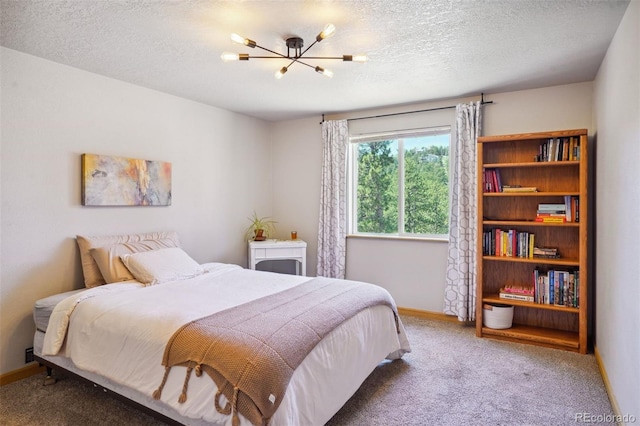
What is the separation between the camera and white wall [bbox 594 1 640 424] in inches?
73.9

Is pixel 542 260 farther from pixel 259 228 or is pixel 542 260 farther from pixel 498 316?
pixel 259 228

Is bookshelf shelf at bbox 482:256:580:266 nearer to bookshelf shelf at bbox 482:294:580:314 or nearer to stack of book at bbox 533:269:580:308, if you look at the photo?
stack of book at bbox 533:269:580:308

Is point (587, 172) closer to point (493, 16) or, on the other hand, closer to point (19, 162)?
point (493, 16)

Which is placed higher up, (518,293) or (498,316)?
(518,293)

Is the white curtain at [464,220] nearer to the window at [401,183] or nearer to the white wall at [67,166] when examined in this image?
the window at [401,183]

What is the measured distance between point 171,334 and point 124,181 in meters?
1.97

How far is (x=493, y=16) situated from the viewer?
2250 millimetres

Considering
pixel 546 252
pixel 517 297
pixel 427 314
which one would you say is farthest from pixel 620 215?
pixel 427 314

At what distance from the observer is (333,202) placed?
15.4 feet

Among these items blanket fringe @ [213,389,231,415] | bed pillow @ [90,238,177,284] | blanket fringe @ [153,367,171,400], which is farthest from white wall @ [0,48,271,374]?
blanket fringe @ [213,389,231,415]

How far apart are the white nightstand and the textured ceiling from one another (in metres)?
1.76

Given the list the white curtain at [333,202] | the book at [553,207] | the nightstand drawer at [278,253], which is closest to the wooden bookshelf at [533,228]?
the book at [553,207]

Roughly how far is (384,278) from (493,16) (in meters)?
2.99

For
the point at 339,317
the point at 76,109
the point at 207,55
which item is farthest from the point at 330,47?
the point at 76,109
